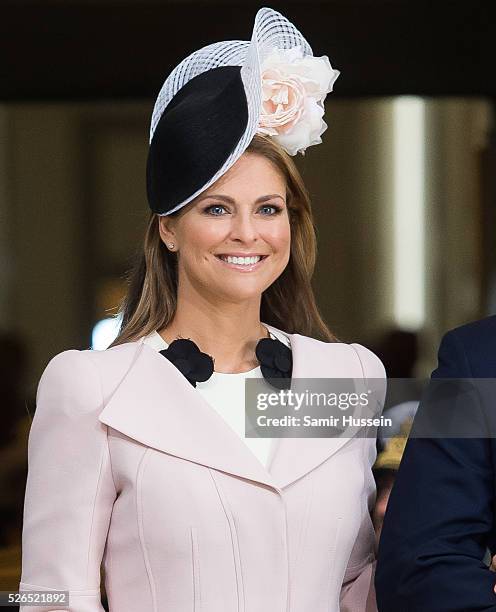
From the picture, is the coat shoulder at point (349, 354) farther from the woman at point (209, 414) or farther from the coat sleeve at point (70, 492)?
the coat sleeve at point (70, 492)

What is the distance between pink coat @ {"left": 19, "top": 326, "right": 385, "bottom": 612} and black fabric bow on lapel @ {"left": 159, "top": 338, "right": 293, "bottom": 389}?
0.15ft

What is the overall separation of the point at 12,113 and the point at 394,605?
4183 mm

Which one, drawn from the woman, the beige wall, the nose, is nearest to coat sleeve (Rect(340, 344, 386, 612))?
the woman

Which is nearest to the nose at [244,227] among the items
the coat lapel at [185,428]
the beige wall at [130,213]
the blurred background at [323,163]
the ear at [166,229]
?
the ear at [166,229]

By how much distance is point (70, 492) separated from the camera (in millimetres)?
1926

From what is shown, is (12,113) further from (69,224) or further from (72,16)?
(72,16)

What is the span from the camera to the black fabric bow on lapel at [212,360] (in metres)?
2.04

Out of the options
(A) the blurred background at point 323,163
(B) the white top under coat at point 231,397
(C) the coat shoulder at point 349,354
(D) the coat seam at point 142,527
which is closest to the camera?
(D) the coat seam at point 142,527

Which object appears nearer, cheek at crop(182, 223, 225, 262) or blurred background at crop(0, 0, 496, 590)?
cheek at crop(182, 223, 225, 262)

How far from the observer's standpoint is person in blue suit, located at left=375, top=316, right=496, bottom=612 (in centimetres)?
179

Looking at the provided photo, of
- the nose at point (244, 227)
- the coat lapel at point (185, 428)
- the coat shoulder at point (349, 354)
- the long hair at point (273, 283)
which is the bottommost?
the coat lapel at point (185, 428)

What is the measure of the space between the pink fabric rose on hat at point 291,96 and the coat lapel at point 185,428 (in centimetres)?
38

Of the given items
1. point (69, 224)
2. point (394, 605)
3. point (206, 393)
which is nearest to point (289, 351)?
point (206, 393)

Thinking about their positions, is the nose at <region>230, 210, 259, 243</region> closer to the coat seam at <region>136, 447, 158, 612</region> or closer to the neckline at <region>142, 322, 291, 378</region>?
the neckline at <region>142, 322, 291, 378</region>
